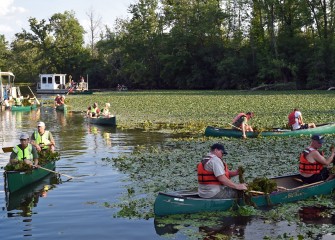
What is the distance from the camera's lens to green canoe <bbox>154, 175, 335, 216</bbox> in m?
10.4

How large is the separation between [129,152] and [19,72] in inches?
3540

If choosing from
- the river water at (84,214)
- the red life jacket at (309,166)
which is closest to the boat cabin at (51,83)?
the river water at (84,214)

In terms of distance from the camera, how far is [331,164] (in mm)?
12961

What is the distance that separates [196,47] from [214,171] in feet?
241

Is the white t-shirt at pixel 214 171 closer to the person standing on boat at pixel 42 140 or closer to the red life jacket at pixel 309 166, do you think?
the red life jacket at pixel 309 166

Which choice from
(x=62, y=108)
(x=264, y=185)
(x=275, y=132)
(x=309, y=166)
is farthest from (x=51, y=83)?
(x=264, y=185)

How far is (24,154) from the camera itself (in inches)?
543

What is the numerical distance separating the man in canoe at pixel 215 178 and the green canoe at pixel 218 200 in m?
0.19

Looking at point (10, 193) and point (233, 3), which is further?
point (233, 3)

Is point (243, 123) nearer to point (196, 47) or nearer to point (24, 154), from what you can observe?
point (24, 154)

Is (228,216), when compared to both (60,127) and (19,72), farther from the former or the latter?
(19,72)

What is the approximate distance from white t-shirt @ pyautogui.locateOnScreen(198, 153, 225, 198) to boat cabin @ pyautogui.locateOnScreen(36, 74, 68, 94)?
6870 cm

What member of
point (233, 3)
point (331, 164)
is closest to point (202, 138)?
point (331, 164)

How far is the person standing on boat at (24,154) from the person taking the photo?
13.5 meters
